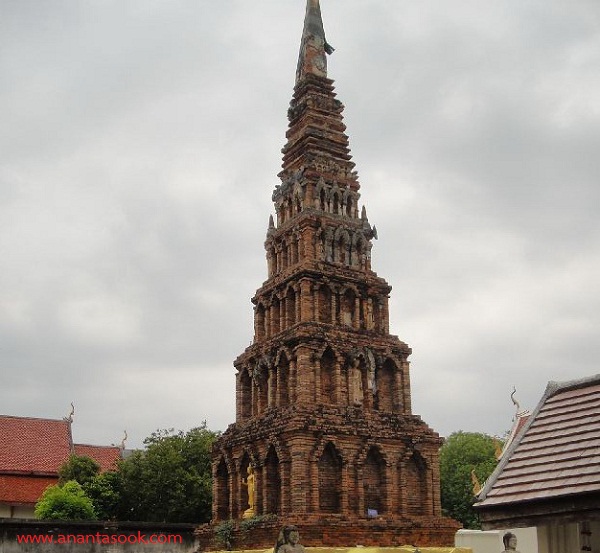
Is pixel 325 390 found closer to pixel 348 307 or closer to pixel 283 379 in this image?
pixel 283 379

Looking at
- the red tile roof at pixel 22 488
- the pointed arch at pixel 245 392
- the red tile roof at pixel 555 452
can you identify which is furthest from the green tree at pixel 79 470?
the red tile roof at pixel 555 452

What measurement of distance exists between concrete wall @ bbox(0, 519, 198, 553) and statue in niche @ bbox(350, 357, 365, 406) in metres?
9.20

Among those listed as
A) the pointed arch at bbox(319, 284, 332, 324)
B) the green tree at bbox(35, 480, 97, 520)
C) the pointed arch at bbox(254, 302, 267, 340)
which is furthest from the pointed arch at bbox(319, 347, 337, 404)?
the green tree at bbox(35, 480, 97, 520)

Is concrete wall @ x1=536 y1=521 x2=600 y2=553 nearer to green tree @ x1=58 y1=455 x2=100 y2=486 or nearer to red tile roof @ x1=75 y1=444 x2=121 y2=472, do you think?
green tree @ x1=58 y1=455 x2=100 y2=486

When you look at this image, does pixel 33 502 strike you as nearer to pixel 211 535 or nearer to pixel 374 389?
pixel 211 535

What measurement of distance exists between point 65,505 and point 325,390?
15.0 meters

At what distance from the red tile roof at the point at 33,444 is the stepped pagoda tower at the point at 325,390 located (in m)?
17.2

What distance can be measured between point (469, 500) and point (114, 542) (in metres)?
31.6

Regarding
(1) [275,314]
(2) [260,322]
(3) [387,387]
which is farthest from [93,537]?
(3) [387,387]

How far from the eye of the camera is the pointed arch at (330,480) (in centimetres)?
3203

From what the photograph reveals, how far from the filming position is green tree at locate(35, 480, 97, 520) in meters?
40.0

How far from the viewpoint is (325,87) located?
139 ft

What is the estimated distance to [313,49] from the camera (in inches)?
1684

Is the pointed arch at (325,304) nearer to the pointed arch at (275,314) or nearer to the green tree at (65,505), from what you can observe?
the pointed arch at (275,314)
